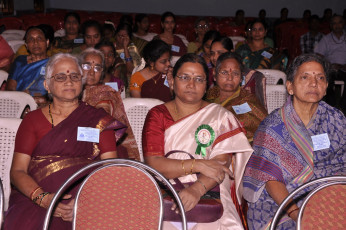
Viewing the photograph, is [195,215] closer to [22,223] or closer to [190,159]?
[190,159]

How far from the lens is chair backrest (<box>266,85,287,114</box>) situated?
3941mm

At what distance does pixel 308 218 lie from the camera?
1.82 m

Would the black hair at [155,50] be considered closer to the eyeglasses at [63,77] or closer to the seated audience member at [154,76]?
the seated audience member at [154,76]

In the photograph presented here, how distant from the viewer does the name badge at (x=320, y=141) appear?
2.39 m

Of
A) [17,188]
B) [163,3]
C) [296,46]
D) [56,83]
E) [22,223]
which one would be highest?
[163,3]

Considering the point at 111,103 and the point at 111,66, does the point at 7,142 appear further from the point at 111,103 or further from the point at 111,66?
the point at 111,66

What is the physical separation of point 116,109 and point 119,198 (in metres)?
1.30

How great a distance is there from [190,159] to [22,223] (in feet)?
3.10

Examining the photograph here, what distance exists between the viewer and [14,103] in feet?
11.0

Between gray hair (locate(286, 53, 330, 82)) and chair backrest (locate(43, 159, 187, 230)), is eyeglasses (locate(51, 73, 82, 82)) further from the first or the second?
gray hair (locate(286, 53, 330, 82))

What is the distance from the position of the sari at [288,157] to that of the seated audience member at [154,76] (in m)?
1.82

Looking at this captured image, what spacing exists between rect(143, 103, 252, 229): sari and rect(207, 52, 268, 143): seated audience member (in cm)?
69

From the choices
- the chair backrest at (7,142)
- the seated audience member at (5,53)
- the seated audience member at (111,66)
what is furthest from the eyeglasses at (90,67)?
the seated audience member at (5,53)

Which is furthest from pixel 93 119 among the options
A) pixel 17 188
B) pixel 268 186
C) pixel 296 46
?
pixel 296 46
